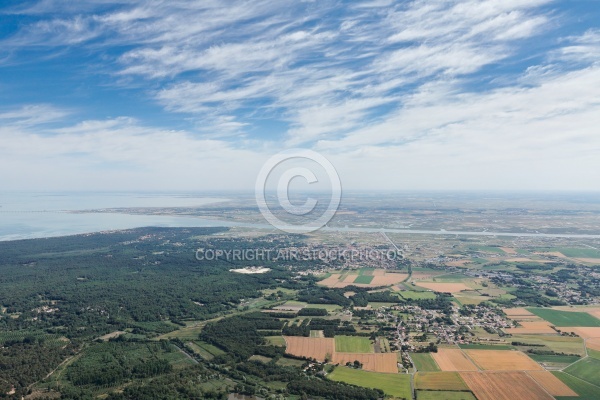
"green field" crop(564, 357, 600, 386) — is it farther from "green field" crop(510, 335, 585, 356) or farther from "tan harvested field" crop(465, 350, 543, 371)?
"tan harvested field" crop(465, 350, 543, 371)

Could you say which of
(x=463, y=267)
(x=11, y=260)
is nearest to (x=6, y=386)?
(x=11, y=260)

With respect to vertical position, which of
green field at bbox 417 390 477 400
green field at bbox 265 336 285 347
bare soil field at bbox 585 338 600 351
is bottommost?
bare soil field at bbox 585 338 600 351

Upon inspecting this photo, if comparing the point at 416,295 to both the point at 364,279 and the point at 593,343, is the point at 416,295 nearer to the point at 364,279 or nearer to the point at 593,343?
the point at 364,279

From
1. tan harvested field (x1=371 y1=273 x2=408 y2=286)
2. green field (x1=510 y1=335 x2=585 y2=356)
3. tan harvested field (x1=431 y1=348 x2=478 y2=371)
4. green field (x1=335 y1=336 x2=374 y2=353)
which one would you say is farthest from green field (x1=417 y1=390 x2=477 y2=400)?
tan harvested field (x1=371 y1=273 x2=408 y2=286)

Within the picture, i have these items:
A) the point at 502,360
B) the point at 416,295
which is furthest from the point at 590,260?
the point at 502,360

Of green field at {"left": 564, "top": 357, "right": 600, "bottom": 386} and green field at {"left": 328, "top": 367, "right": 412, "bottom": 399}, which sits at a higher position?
green field at {"left": 328, "top": 367, "right": 412, "bottom": 399}

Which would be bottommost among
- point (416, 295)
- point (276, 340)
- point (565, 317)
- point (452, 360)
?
point (565, 317)

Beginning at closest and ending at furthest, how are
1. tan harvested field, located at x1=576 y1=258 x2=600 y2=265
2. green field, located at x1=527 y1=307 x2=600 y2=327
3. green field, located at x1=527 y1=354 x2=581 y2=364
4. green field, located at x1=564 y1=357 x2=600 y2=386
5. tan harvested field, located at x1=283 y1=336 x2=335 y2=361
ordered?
green field, located at x1=564 y1=357 x2=600 y2=386 → green field, located at x1=527 y1=354 x2=581 y2=364 → tan harvested field, located at x1=283 y1=336 x2=335 y2=361 → green field, located at x1=527 y1=307 x2=600 y2=327 → tan harvested field, located at x1=576 y1=258 x2=600 y2=265

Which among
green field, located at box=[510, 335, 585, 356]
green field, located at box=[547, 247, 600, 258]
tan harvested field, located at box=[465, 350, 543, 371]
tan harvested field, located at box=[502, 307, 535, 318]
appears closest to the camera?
tan harvested field, located at box=[465, 350, 543, 371]

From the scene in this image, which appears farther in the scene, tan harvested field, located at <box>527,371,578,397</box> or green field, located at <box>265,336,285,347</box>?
green field, located at <box>265,336,285,347</box>
